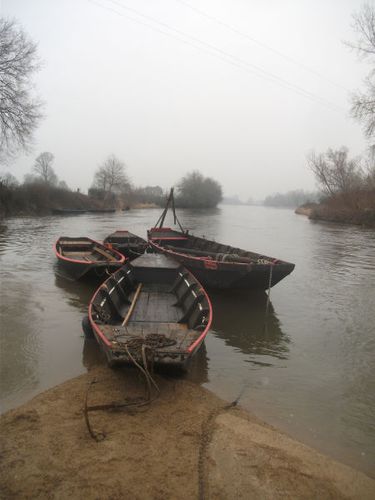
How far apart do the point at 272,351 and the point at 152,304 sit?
2.80 meters

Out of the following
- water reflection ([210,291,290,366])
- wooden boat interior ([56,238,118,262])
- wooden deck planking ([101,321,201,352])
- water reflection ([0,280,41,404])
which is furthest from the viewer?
wooden boat interior ([56,238,118,262])

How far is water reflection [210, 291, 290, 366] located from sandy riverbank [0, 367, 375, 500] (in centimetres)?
251

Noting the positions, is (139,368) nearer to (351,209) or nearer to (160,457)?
(160,457)

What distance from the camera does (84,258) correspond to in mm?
13461

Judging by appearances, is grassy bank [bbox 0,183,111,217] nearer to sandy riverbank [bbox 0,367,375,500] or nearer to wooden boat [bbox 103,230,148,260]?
wooden boat [bbox 103,230,148,260]

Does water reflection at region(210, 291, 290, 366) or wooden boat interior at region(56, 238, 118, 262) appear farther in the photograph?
wooden boat interior at region(56, 238, 118, 262)

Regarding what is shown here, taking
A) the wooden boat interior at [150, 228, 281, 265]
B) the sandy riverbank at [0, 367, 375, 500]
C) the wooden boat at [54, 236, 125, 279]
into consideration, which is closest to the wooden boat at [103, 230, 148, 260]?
the wooden boat at [54, 236, 125, 279]

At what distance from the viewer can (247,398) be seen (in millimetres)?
5504

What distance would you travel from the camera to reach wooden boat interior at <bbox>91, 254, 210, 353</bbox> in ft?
19.1

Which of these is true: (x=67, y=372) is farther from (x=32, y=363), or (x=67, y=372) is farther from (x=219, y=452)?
(x=219, y=452)

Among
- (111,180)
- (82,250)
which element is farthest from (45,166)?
(82,250)

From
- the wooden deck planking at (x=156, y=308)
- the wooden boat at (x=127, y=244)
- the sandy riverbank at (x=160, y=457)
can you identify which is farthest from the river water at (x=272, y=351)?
the wooden boat at (x=127, y=244)

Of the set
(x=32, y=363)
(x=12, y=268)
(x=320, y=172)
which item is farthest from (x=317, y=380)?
(x=320, y=172)

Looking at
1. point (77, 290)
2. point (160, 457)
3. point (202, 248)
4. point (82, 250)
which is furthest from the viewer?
point (82, 250)
